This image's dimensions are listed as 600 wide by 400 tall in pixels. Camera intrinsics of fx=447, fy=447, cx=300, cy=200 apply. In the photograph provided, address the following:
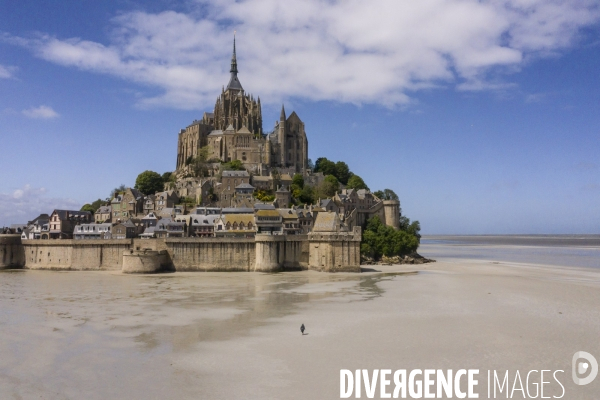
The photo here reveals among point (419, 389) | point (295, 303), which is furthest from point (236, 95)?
point (419, 389)

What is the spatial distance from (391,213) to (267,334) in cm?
4799

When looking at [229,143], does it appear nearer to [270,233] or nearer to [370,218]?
[370,218]

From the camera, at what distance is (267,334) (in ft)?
76.0

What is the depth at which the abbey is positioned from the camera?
90625 millimetres

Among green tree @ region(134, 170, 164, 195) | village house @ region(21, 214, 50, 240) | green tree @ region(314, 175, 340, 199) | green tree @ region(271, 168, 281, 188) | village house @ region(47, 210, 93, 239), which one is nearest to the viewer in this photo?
village house @ region(47, 210, 93, 239)

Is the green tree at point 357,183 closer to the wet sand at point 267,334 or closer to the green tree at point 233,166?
the green tree at point 233,166

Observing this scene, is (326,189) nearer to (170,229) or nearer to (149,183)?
(170,229)

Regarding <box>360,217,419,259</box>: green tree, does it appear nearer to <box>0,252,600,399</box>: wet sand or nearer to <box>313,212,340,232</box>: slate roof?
<box>313,212,340,232</box>: slate roof

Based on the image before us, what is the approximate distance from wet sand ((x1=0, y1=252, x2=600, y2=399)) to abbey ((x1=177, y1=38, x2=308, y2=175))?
170ft

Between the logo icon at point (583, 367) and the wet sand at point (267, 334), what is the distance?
325mm

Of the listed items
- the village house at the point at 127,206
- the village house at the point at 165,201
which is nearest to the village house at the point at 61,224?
the village house at the point at 127,206

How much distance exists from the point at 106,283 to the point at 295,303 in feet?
68.9

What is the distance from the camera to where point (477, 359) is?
19266 millimetres

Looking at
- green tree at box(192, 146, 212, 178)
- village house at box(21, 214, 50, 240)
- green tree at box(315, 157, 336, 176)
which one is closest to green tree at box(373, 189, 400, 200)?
green tree at box(315, 157, 336, 176)
